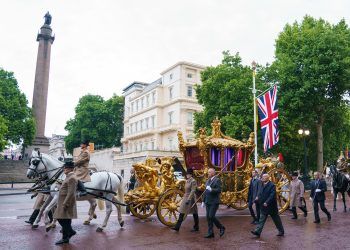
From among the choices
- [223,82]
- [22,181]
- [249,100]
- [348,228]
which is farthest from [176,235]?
[22,181]

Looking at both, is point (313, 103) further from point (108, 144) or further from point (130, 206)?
point (108, 144)

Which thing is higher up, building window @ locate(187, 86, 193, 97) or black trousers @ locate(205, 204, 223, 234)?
building window @ locate(187, 86, 193, 97)

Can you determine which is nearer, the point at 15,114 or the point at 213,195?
the point at 213,195

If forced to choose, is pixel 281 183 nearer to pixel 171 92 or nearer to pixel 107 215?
pixel 107 215

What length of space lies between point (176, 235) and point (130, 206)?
10.9ft

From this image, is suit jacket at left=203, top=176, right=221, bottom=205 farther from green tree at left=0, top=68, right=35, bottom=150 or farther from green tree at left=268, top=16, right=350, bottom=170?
green tree at left=0, top=68, right=35, bottom=150

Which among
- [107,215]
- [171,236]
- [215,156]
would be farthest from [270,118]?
[107,215]

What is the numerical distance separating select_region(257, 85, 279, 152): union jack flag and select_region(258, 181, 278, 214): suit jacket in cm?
921

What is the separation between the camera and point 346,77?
2897cm

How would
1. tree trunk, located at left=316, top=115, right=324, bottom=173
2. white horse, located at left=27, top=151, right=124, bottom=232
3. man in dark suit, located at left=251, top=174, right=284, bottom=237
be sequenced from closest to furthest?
man in dark suit, located at left=251, top=174, right=284, bottom=237, white horse, located at left=27, top=151, right=124, bottom=232, tree trunk, located at left=316, top=115, right=324, bottom=173

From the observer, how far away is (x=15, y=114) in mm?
47750

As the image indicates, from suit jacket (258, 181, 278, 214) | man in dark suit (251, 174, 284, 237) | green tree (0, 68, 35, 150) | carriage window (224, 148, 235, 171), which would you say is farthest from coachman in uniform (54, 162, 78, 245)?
green tree (0, 68, 35, 150)

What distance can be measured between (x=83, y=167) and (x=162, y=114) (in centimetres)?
4952

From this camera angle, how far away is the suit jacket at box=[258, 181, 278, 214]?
32.4 feet
